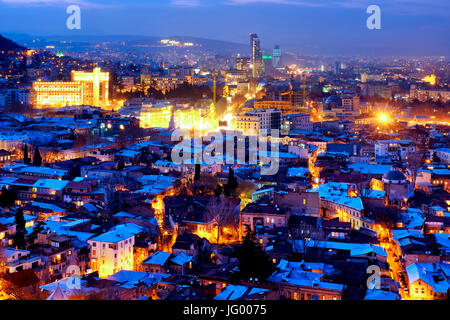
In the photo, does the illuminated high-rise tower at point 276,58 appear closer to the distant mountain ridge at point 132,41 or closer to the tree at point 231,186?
the distant mountain ridge at point 132,41

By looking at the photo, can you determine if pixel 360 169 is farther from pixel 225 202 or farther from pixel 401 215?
pixel 225 202

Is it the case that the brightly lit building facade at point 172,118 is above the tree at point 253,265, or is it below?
above

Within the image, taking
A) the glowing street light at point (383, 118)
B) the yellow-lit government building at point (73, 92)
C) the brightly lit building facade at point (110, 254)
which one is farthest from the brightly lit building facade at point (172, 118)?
the brightly lit building facade at point (110, 254)

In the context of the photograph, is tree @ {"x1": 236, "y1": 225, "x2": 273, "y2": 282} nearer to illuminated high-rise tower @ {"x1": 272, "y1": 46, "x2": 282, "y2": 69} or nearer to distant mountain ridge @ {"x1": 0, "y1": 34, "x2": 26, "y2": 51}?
Result: distant mountain ridge @ {"x1": 0, "y1": 34, "x2": 26, "y2": 51}

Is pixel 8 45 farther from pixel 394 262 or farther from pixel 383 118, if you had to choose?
pixel 394 262

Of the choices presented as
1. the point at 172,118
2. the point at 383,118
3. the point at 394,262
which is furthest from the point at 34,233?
the point at 383,118

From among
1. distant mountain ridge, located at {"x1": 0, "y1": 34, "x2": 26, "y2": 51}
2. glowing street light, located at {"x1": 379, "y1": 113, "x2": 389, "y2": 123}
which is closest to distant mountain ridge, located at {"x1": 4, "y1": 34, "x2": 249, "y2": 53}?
distant mountain ridge, located at {"x1": 0, "y1": 34, "x2": 26, "y2": 51}
